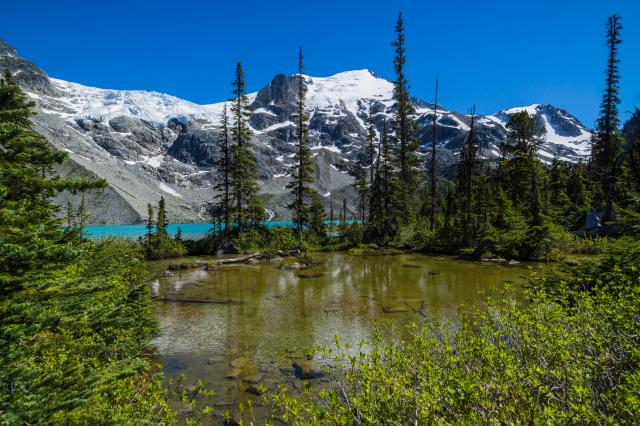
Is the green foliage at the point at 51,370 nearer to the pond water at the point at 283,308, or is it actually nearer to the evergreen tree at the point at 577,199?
the pond water at the point at 283,308

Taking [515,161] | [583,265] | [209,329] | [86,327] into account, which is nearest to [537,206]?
[515,161]

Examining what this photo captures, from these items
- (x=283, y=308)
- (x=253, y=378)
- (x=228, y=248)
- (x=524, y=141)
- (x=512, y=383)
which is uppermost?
(x=524, y=141)

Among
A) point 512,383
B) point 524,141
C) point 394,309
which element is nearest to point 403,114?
point 524,141

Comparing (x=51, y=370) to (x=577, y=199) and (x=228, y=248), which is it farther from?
(x=577, y=199)

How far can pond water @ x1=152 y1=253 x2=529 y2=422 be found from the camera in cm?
969

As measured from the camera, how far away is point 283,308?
1612cm

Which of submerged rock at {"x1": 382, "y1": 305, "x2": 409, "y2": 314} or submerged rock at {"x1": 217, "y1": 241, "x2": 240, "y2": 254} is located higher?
submerged rock at {"x1": 217, "y1": 241, "x2": 240, "y2": 254}

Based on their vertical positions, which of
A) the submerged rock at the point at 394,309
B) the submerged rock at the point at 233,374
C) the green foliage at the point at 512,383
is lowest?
the submerged rock at the point at 233,374

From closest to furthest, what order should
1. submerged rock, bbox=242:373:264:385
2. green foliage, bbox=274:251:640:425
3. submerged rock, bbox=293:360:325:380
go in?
green foliage, bbox=274:251:640:425 → submerged rock, bbox=242:373:264:385 → submerged rock, bbox=293:360:325:380

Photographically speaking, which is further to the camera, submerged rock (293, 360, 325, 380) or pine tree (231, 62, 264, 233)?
pine tree (231, 62, 264, 233)

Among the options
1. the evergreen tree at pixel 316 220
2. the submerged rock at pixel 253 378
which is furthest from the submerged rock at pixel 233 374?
the evergreen tree at pixel 316 220

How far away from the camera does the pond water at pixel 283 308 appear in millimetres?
9688

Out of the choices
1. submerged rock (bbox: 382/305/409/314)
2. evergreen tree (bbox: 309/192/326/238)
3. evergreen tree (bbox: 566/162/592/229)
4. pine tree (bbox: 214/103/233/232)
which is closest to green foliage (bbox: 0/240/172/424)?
submerged rock (bbox: 382/305/409/314)

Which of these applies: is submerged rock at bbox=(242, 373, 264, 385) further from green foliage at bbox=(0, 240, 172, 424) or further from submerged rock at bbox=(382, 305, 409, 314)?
submerged rock at bbox=(382, 305, 409, 314)
